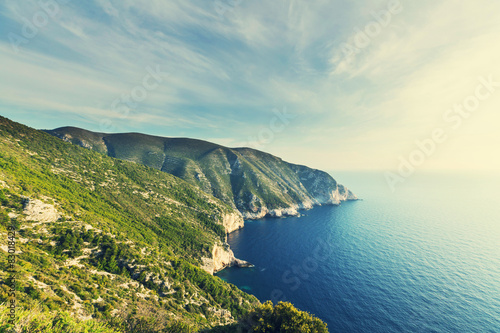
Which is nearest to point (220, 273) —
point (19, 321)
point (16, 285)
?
point (16, 285)

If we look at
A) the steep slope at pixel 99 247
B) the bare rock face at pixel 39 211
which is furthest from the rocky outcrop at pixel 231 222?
the bare rock face at pixel 39 211

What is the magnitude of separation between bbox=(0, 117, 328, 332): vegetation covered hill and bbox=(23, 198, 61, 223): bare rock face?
190 mm

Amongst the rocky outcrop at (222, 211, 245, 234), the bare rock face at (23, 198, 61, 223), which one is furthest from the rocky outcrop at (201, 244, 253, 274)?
the bare rock face at (23, 198, 61, 223)

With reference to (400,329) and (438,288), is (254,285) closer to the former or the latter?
(400,329)

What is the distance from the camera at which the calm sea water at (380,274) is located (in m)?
60.1

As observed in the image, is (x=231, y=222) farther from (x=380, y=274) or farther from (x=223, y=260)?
(x=380, y=274)

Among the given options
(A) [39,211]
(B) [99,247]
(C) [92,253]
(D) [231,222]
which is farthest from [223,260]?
(A) [39,211]

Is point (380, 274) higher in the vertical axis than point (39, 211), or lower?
lower

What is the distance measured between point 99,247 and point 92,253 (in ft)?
7.41

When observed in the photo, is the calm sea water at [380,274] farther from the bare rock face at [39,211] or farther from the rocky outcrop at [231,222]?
the bare rock face at [39,211]

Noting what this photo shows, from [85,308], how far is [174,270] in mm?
31078

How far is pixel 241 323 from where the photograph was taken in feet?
125

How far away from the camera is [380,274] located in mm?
84375

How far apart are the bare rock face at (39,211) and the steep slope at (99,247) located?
0.19 m
